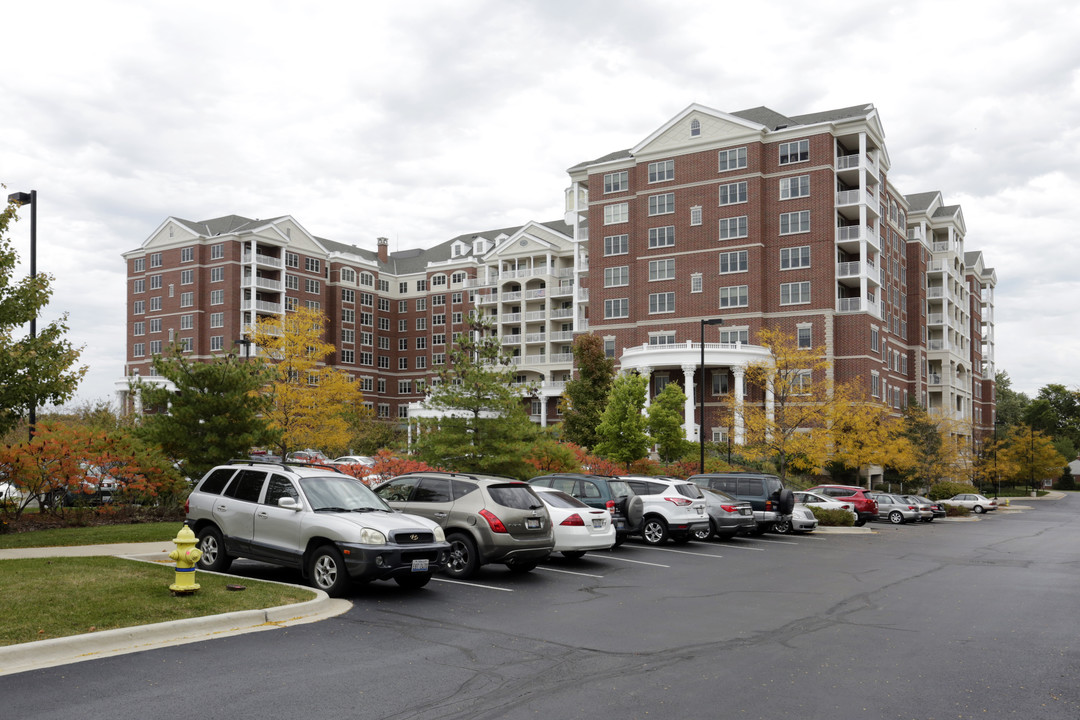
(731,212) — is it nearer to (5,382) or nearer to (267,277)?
(267,277)

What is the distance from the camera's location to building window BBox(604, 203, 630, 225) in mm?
65625

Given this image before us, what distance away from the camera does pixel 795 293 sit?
2317 inches

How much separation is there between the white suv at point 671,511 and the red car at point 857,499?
15227mm

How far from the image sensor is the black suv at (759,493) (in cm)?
2667

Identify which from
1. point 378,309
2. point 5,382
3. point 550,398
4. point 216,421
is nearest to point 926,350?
point 550,398

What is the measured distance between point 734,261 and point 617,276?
927 cm

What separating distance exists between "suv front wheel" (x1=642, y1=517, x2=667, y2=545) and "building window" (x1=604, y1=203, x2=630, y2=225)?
46.0 m

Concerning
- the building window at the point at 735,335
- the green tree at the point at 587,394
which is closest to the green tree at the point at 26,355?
the green tree at the point at 587,394

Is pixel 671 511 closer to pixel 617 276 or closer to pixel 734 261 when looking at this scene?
pixel 734 261

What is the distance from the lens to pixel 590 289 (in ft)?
219

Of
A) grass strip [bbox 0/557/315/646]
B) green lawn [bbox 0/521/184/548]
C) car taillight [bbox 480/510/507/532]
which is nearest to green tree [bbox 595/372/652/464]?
green lawn [bbox 0/521/184/548]

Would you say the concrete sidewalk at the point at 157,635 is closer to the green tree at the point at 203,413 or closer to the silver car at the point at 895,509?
the green tree at the point at 203,413

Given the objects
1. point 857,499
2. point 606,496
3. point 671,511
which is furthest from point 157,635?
point 857,499

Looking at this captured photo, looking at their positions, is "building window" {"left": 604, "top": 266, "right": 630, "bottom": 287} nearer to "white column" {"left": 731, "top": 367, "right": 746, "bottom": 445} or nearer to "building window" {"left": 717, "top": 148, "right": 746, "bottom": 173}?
"building window" {"left": 717, "top": 148, "right": 746, "bottom": 173}
